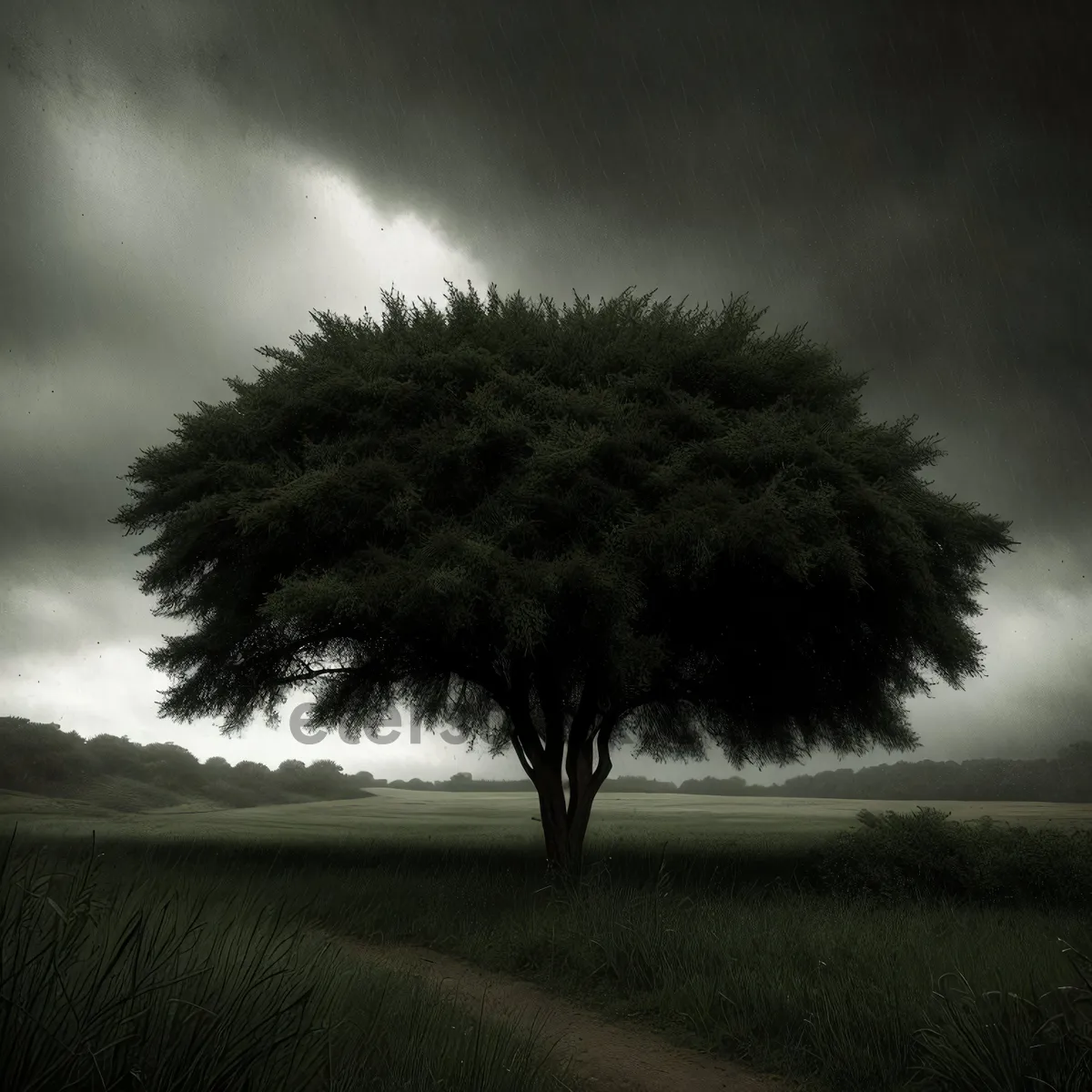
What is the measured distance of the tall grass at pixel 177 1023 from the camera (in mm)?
2994

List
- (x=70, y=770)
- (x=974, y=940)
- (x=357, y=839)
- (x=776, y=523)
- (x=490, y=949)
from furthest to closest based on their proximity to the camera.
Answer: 1. (x=70, y=770)
2. (x=357, y=839)
3. (x=776, y=523)
4. (x=490, y=949)
5. (x=974, y=940)

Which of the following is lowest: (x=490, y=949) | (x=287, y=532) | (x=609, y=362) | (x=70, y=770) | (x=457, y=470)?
(x=490, y=949)

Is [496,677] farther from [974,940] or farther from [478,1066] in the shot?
[478,1066]

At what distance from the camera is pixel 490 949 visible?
10.4 metres

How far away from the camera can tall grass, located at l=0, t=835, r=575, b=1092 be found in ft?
9.82

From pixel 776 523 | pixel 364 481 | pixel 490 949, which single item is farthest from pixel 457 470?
pixel 490 949

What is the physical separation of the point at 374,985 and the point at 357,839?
821 inches

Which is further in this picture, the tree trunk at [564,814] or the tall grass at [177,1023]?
the tree trunk at [564,814]

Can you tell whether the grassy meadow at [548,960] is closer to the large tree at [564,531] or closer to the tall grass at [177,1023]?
the tall grass at [177,1023]

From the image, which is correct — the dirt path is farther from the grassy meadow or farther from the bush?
the bush

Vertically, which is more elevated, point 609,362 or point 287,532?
point 609,362

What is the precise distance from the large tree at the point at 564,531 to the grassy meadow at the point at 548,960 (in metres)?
3.50

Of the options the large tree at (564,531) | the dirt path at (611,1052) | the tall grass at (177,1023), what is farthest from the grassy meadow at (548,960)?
the large tree at (564,531)

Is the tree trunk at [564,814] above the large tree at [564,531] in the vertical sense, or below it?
below
